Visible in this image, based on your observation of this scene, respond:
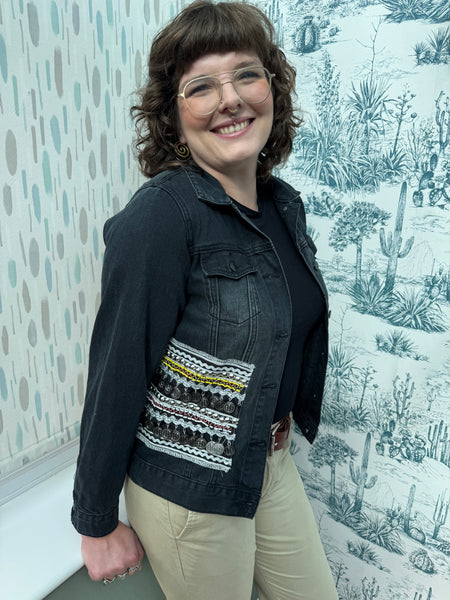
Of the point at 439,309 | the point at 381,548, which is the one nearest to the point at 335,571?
the point at 381,548

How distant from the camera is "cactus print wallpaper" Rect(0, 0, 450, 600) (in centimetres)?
114

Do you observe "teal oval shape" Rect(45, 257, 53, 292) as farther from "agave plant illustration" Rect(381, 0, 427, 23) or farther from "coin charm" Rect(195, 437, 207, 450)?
"agave plant illustration" Rect(381, 0, 427, 23)

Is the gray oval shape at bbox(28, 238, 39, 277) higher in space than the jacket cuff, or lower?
higher

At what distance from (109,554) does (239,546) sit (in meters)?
0.24

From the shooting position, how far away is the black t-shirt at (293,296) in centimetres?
95

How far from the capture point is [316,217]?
4.53 feet

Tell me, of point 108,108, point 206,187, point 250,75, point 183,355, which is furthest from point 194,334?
point 108,108

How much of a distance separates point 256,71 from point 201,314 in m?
0.47

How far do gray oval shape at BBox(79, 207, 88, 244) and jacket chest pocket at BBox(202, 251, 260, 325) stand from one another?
0.62 metres

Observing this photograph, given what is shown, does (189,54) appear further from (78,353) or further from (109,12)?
(78,353)

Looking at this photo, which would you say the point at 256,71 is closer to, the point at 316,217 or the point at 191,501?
the point at 316,217

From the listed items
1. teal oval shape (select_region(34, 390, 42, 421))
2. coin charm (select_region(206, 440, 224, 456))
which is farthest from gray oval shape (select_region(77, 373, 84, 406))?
coin charm (select_region(206, 440, 224, 456))

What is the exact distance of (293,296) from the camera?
3.11 ft

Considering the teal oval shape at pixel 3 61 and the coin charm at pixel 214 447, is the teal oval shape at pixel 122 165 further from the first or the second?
the coin charm at pixel 214 447
